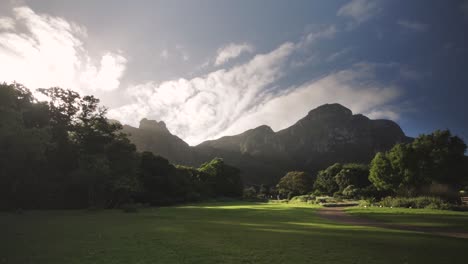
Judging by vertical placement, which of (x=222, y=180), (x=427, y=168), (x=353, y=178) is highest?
(x=427, y=168)

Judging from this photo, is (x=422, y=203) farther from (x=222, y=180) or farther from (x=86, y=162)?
(x=222, y=180)

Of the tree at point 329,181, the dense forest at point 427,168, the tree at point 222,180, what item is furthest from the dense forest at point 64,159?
the tree at point 329,181

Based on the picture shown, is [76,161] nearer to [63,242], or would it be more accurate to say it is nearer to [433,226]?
[63,242]

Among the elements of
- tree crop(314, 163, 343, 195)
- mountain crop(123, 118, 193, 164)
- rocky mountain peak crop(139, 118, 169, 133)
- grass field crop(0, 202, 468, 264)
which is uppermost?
rocky mountain peak crop(139, 118, 169, 133)

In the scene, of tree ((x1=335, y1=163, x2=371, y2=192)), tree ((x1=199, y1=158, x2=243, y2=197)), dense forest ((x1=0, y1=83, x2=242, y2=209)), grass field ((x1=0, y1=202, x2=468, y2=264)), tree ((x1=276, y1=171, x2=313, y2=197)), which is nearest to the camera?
grass field ((x1=0, y1=202, x2=468, y2=264))

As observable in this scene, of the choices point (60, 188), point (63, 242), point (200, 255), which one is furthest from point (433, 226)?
point (60, 188)

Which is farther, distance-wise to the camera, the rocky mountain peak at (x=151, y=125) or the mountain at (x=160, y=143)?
the rocky mountain peak at (x=151, y=125)

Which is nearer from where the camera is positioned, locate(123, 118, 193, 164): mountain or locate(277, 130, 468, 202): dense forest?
locate(277, 130, 468, 202): dense forest

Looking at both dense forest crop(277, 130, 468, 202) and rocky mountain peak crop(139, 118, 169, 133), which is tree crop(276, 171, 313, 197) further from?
rocky mountain peak crop(139, 118, 169, 133)

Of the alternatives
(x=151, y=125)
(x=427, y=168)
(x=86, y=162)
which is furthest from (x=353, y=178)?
(x=151, y=125)

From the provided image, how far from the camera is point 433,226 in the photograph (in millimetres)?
19500

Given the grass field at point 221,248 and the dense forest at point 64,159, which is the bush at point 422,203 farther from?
the dense forest at point 64,159

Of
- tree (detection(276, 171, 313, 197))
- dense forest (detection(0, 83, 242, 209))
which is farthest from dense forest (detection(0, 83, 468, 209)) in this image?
tree (detection(276, 171, 313, 197))

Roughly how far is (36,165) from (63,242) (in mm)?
32284
